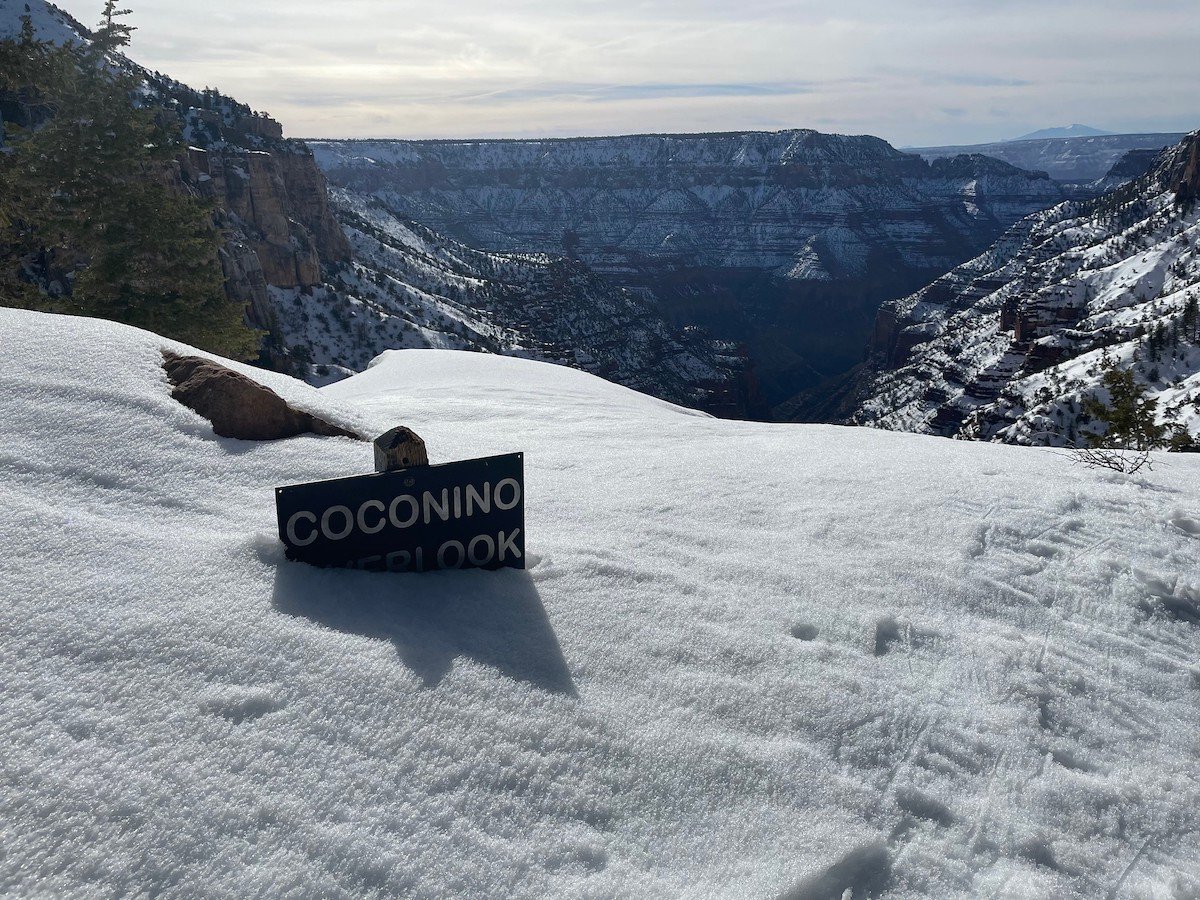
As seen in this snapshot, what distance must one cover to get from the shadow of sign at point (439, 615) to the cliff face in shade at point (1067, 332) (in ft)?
116

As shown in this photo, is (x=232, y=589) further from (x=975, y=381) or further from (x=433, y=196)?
(x=433, y=196)

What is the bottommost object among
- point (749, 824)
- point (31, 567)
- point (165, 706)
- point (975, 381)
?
point (975, 381)

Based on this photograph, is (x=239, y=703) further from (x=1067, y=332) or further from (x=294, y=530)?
(x=1067, y=332)

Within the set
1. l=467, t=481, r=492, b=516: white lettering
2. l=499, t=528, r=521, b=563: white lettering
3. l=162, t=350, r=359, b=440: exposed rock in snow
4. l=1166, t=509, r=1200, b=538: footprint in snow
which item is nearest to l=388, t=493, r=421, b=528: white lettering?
l=467, t=481, r=492, b=516: white lettering

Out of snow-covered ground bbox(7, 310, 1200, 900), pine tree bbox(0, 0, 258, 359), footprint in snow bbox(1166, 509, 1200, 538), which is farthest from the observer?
pine tree bbox(0, 0, 258, 359)

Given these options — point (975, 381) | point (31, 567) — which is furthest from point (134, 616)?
point (975, 381)

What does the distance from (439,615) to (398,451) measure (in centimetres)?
83

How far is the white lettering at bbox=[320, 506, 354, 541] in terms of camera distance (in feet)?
12.8

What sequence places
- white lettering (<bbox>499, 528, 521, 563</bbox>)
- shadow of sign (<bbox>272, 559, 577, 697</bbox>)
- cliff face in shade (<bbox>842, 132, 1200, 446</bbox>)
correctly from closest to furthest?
shadow of sign (<bbox>272, 559, 577, 697</bbox>)
white lettering (<bbox>499, 528, 521, 563</bbox>)
cliff face in shade (<bbox>842, 132, 1200, 446</bbox>)

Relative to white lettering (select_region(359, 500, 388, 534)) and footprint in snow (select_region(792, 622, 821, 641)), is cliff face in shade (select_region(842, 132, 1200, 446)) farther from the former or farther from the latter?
white lettering (select_region(359, 500, 388, 534))

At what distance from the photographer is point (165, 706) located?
2.88 meters

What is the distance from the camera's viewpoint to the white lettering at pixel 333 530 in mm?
3908

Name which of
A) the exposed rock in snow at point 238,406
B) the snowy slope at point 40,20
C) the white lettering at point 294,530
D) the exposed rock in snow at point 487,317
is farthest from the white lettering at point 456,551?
the snowy slope at point 40,20

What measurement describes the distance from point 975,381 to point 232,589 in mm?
82949
